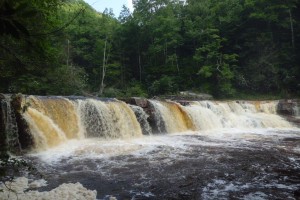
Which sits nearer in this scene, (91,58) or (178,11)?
(91,58)

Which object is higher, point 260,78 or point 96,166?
point 260,78

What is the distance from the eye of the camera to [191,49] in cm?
→ 3222

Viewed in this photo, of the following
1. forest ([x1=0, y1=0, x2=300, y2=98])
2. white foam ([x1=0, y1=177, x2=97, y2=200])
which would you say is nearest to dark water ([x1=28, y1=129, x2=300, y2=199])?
white foam ([x1=0, y1=177, x2=97, y2=200])

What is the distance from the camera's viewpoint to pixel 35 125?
9.52 metres

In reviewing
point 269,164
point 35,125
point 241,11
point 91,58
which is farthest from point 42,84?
point 241,11

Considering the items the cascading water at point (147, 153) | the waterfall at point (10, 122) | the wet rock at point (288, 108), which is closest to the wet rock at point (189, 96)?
the wet rock at point (288, 108)

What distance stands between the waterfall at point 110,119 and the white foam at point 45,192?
1.86 m

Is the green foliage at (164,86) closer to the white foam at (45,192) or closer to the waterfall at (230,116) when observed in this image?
the waterfall at (230,116)

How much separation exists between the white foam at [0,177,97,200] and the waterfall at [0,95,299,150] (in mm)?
1858

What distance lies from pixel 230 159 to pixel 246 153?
1.05 metres

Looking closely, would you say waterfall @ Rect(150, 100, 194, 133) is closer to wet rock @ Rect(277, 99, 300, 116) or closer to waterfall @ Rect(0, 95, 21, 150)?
waterfall @ Rect(0, 95, 21, 150)

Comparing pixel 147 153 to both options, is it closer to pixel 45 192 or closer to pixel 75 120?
pixel 75 120

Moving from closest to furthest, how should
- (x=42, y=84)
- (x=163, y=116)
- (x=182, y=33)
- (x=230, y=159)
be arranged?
(x=230, y=159) → (x=163, y=116) → (x=42, y=84) → (x=182, y=33)

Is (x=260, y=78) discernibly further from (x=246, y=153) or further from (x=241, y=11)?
(x=246, y=153)
